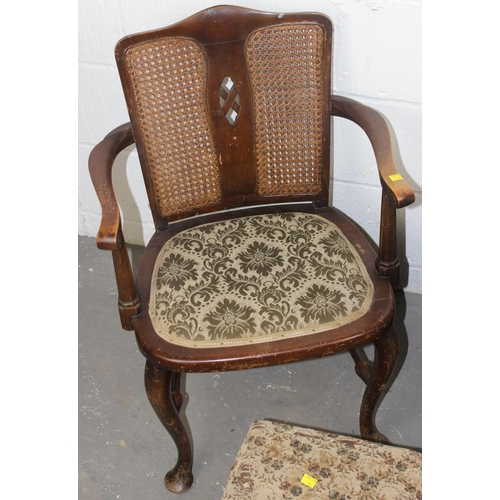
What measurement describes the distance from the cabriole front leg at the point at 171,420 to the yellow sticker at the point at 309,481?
346mm

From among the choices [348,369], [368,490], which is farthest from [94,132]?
[368,490]

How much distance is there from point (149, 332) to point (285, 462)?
43 centimetres

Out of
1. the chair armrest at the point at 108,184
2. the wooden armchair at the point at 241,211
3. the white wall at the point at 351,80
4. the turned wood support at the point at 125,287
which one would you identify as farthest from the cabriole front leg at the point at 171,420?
the white wall at the point at 351,80

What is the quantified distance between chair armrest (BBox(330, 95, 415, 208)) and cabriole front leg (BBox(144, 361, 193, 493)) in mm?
656

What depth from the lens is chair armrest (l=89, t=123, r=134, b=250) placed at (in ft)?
4.58

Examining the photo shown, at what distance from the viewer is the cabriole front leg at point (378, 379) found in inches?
63.6

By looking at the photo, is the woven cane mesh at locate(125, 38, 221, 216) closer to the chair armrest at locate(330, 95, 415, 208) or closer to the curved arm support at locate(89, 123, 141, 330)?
the curved arm support at locate(89, 123, 141, 330)

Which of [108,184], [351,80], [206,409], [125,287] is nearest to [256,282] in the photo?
[125,287]

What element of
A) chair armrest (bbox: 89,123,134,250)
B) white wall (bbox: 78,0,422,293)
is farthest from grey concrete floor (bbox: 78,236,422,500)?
chair armrest (bbox: 89,123,134,250)

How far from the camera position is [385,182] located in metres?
1.50

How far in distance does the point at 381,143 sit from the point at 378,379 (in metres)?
0.58

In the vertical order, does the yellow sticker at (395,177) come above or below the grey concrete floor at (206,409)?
above

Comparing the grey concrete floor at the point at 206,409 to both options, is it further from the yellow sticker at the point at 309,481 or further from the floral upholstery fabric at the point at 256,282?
Answer: the floral upholstery fabric at the point at 256,282

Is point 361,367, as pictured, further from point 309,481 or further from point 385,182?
point 385,182
